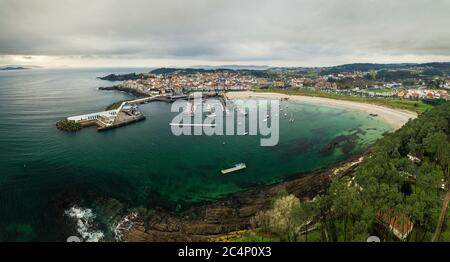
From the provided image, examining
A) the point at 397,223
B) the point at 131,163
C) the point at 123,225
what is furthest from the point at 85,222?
the point at 397,223

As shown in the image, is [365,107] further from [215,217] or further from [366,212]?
[366,212]

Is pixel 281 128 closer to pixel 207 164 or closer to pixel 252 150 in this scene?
pixel 252 150

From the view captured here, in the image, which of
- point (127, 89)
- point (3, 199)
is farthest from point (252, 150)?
point (127, 89)

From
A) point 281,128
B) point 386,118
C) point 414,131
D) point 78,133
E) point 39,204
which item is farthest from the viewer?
point 386,118

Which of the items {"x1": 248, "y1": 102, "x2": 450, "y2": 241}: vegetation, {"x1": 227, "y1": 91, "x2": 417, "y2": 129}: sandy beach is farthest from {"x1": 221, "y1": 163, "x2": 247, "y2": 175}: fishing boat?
{"x1": 227, "y1": 91, "x2": 417, "y2": 129}: sandy beach

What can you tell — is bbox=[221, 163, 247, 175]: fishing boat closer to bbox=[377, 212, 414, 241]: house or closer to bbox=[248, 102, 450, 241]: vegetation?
bbox=[248, 102, 450, 241]: vegetation
